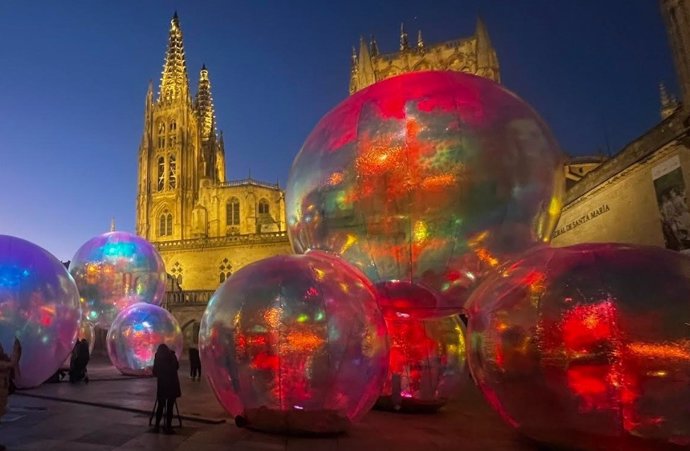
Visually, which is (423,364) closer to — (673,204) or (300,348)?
(300,348)

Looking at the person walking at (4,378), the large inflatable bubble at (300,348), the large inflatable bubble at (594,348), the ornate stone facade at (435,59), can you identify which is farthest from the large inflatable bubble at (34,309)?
the ornate stone facade at (435,59)

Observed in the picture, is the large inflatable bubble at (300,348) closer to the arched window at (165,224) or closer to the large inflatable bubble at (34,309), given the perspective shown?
the large inflatable bubble at (34,309)

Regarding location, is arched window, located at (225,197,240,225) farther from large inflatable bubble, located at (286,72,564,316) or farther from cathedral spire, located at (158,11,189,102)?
large inflatable bubble, located at (286,72,564,316)

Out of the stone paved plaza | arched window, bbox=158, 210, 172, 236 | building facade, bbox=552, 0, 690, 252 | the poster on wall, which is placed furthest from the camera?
arched window, bbox=158, 210, 172, 236

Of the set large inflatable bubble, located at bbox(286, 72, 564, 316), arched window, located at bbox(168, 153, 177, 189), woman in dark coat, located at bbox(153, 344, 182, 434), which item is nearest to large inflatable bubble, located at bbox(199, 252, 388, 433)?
large inflatable bubble, located at bbox(286, 72, 564, 316)

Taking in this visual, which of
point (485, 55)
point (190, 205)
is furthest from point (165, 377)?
point (190, 205)

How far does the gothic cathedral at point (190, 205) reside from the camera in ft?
134

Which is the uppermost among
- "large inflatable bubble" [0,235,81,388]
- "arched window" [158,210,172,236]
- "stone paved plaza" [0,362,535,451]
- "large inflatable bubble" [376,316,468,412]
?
"arched window" [158,210,172,236]

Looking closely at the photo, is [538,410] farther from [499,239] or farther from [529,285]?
[499,239]

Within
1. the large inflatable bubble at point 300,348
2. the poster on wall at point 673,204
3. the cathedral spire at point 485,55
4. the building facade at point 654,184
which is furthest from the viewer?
the cathedral spire at point 485,55

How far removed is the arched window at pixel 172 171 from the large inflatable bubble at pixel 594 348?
187 feet

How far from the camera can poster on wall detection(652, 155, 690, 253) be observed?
14672mm

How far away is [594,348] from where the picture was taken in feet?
11.9

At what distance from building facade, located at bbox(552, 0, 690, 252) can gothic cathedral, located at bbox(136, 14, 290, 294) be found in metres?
26.1
